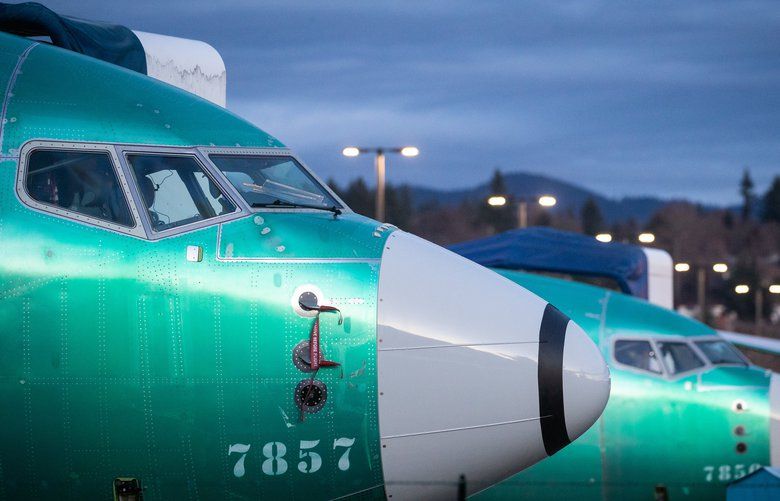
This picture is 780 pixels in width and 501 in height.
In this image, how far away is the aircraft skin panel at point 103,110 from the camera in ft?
27.9

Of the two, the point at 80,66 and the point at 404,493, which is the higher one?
the point at 80,66

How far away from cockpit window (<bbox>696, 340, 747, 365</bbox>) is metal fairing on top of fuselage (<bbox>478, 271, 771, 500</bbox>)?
1.02ft

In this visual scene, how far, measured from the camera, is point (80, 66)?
29.7 feet

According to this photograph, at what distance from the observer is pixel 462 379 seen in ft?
27.1

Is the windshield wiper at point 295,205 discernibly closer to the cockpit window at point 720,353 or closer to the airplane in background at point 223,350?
the airplane in background at point 223,350

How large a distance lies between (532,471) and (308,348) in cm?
745

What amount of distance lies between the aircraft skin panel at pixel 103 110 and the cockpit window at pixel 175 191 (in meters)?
0.16

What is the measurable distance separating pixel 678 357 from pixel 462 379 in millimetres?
8077

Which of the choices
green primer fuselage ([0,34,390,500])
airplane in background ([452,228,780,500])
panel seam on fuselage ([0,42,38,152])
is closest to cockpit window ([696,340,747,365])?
airplane in background ([452,228,780,500])

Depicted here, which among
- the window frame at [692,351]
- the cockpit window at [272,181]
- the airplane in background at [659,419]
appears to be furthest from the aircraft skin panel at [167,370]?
the window frame at [692,351]

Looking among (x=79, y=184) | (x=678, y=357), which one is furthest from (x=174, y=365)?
(x=678, y=357)

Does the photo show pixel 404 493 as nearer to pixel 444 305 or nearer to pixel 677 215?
pixel 444 305

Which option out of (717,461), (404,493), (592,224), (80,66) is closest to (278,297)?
(404,493)

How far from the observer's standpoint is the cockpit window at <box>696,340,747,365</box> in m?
15.7
